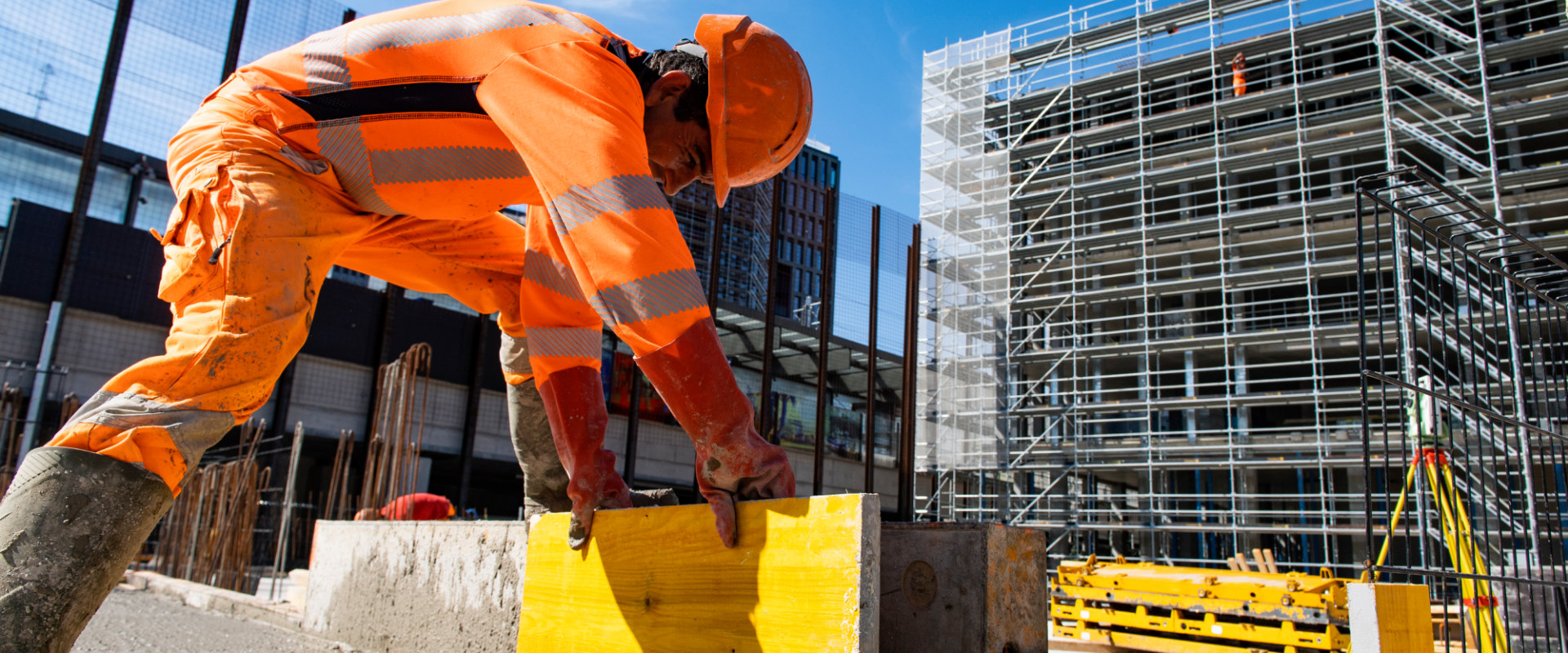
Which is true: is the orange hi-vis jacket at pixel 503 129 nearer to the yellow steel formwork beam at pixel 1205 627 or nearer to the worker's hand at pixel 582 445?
the worker's hand at pixel 582 445

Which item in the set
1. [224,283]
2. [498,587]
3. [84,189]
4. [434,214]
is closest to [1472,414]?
[498,587]

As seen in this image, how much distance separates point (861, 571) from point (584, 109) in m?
0.79

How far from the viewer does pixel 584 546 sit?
163 cm

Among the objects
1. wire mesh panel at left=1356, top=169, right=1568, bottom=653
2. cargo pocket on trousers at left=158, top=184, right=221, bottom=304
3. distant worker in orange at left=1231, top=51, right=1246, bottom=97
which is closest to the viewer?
cargo pocket on trousers at left=158, top=184, right=221, bottom=304

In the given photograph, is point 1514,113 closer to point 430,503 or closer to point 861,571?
point 430,503

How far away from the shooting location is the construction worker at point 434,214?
4.01 ft

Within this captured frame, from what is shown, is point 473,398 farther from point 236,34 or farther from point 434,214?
point 434,214

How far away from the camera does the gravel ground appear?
2920 millimetres

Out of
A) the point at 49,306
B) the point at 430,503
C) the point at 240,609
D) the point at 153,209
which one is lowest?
the point at 240,609

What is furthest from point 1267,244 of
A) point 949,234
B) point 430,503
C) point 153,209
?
point 153,209

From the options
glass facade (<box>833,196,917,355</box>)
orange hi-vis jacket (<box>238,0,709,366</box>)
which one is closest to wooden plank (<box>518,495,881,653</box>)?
orange hi-vis jacket (<box>238,0,709,366</box>)

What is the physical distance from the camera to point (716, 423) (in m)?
1.25

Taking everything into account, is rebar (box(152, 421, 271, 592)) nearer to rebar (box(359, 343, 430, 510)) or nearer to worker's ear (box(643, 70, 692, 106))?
rebar (box(359, 343, 430, 510))

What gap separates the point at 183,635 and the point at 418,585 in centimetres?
148
